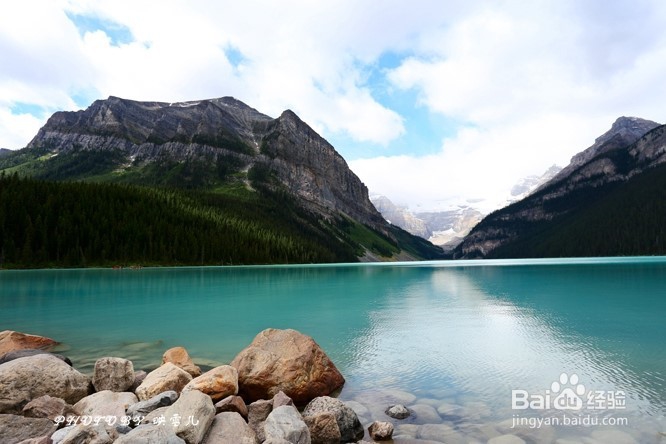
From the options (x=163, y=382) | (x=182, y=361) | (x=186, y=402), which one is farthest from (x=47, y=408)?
(x=182, y=361)

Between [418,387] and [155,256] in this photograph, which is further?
[155,256]

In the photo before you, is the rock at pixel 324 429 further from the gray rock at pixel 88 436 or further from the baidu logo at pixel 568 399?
the baidu logo at pixel 568 399

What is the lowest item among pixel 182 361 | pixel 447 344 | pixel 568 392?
pixel 447 344

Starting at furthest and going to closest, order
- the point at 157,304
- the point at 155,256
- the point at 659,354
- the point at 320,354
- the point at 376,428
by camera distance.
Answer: the point at 155,256 → the point at 157,304 → the point at 659,354 → the point at 320,354 → the point at 376,428

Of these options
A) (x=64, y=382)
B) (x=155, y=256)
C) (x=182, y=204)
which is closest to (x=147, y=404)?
(x=64, y=382)

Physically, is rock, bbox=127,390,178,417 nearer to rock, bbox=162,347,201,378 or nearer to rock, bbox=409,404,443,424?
rock, bbox=162,347,201,378

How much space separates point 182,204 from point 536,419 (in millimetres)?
204351

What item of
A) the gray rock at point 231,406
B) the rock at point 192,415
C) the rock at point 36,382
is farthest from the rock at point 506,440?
the rock at point 36,382

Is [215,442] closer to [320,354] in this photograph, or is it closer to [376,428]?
[376,428]

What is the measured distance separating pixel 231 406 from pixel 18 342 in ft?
60.0

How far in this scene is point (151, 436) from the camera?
9.44 m

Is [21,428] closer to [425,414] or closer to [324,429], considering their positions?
[324,429]

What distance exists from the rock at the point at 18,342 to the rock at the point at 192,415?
16168 millimetres

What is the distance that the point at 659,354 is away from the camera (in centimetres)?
2208
